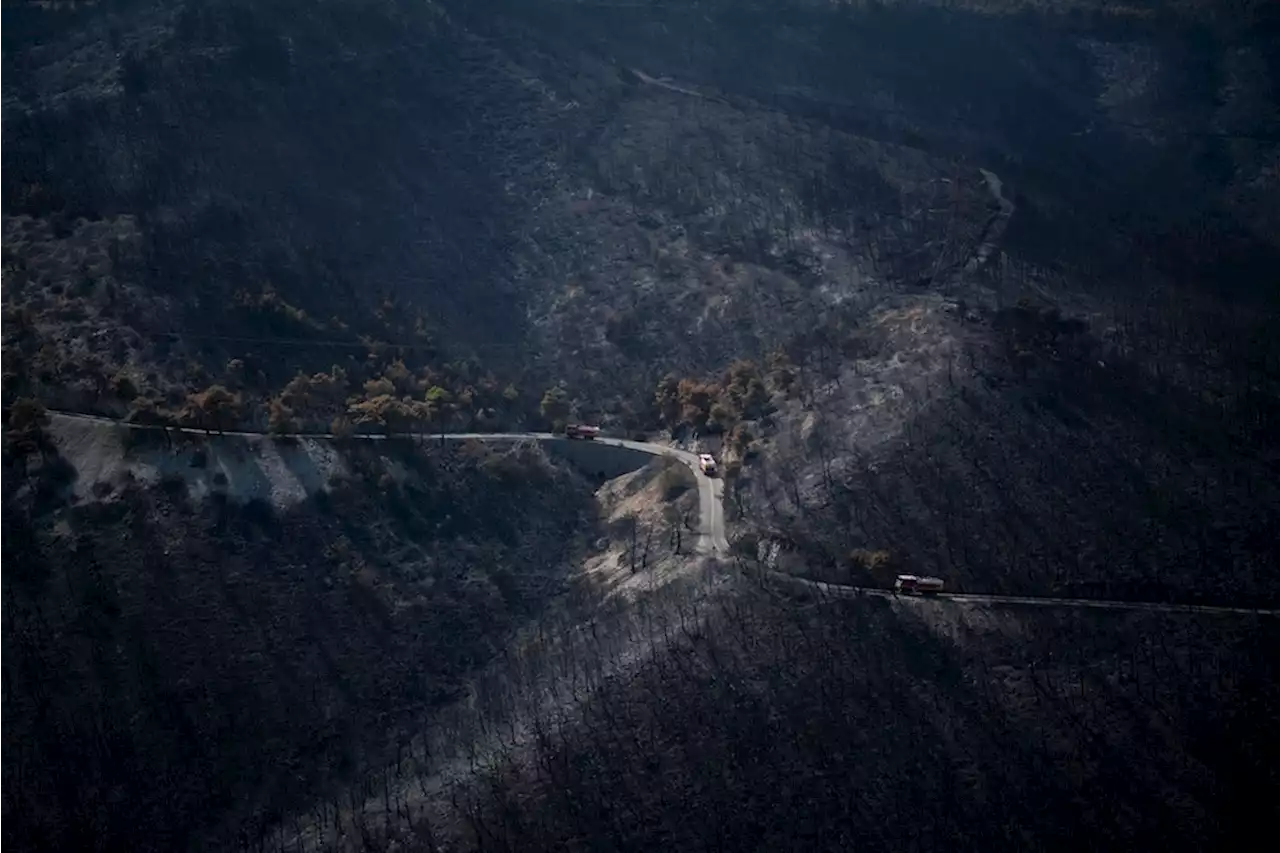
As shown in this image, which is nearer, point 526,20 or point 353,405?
point 353,405

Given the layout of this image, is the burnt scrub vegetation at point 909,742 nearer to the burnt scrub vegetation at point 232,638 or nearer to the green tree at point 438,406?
the burnt scrub vegetation at point 232,638

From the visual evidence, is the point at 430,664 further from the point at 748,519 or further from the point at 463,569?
the point at 748,519

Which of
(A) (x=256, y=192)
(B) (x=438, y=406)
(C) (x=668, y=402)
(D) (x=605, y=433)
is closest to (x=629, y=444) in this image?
(D) (x=605, y=433)

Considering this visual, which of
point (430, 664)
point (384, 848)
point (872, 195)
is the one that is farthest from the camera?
point (872, 195)

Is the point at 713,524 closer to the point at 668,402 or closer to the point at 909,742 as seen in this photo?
the point at 668,402

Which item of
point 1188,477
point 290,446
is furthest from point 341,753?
point 1188,477

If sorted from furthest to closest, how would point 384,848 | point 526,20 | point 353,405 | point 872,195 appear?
point 526,20 < point 872,195 < point 353,405 < point 384,848

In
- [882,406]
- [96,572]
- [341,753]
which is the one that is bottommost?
[341,753]

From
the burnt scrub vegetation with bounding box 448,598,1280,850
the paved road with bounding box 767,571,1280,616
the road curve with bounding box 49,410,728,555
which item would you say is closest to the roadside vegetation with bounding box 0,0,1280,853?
the burnt scrub vegetation with bounding box 448,598,1280,850
